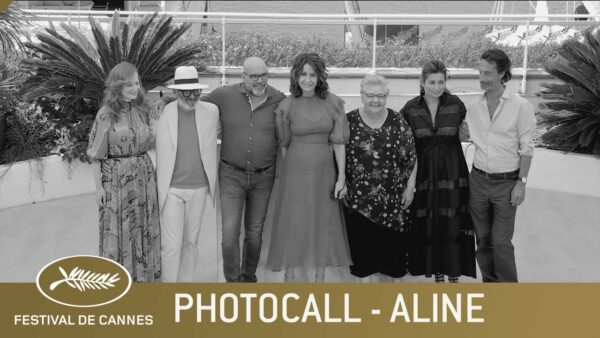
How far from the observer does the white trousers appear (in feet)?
18.0

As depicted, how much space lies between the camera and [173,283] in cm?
536

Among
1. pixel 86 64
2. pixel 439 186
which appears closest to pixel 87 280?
pixel 86 64

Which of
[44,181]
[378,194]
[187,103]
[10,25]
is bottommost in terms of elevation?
[44,181]

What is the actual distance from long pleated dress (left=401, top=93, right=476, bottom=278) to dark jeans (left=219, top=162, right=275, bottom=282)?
103 centimetres

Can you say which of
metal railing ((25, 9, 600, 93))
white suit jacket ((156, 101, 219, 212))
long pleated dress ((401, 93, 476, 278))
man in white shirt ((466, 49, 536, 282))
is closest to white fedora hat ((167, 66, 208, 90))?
white suit jacket ((156, 101, 219, 212))

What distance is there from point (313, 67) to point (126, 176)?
1.38 m

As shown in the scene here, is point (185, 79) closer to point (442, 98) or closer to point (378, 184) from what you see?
point (378, 184)

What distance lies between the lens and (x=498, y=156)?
549 cm

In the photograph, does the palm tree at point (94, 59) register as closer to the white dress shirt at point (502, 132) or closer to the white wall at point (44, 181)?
the white wall at point (44, 181)

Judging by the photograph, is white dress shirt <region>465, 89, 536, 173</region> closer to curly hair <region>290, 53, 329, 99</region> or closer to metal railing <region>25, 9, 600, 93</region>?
curly hair <region>290, 53, 329, 99</region>

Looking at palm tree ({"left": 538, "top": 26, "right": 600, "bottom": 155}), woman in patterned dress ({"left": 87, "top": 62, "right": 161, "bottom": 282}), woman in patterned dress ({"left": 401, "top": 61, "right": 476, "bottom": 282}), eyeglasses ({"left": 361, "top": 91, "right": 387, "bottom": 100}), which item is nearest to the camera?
woman in patterned dress ({"left": 87, "top": 62, "right": 161, "bottom": 282})

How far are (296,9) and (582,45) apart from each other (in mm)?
18078

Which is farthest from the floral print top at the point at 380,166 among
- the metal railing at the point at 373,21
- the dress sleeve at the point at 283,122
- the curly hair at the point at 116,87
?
the metal railing at the point at 373,21

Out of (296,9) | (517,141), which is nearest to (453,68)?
(517,141)
